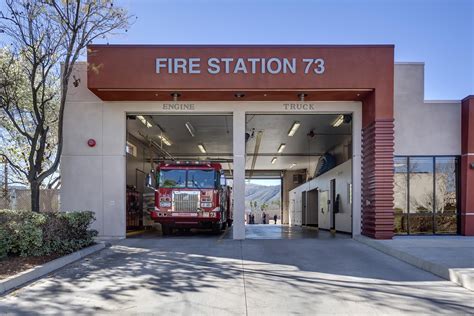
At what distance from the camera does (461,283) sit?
27.6 feet

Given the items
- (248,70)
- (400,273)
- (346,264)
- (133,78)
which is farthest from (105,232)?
(400,273)

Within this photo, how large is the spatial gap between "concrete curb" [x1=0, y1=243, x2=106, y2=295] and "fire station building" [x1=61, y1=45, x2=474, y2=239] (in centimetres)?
459

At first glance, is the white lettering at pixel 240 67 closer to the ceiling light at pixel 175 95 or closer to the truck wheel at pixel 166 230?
the ceiling light at pixel 175 95

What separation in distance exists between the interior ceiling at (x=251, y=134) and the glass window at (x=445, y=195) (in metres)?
4.26

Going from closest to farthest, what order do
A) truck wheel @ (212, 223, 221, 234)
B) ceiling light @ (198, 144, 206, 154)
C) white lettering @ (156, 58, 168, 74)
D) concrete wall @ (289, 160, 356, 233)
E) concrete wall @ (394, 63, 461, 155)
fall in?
white lettering @ (156, 58, 168, 74) < concrete wall @ (394, 63, 461, 155) < truck wheel @ (212, 223, 221, 234) < concrete wall @ (289, 160, 356, 233) < ceiling light @ (198, 144, 206, 154)

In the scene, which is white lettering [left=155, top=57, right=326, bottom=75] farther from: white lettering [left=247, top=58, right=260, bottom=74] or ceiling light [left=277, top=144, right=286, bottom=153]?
ceiling light [left=277, top=144, right=286, bottom=153]

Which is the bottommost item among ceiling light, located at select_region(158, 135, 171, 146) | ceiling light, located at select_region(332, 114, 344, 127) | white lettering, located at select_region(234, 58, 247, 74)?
ceiling light, located at select_region(158, 135, 171, 146)

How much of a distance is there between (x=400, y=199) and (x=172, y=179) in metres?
7.99

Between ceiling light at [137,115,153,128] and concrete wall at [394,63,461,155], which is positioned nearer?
concrete wall at [394,63,461,155]

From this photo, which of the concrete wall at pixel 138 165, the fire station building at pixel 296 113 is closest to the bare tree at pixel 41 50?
the fire station building at pixel 296 113

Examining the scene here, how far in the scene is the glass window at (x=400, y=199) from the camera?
51.2ft

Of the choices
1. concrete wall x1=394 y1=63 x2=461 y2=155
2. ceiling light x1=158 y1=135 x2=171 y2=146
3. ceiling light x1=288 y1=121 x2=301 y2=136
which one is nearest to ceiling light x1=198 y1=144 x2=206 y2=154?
ceiling light x1=158 y1=135 x2=171 y2=146

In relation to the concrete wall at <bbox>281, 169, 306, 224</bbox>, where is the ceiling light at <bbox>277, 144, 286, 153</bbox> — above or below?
above

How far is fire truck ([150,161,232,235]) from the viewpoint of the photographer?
16703mm
